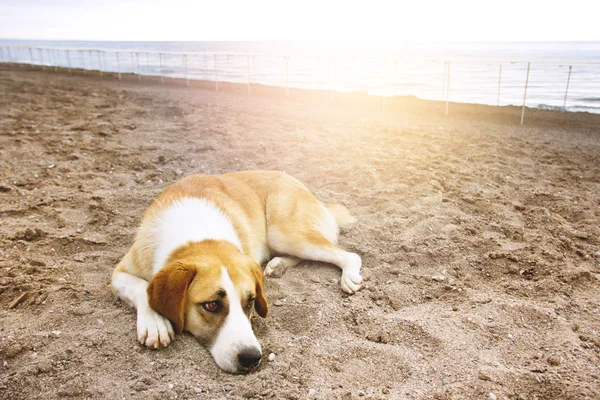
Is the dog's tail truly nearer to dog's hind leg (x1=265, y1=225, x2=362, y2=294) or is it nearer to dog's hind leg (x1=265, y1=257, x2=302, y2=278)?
dog's hind leg (x1=265, y1=225, x2=362, y2=294)

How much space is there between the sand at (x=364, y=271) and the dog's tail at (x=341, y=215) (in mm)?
212

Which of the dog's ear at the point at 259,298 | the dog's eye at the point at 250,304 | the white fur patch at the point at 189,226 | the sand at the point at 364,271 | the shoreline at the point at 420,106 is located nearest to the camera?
the sand at the point at 364,271

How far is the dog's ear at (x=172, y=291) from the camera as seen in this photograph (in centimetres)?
273

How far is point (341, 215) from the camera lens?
4984mm

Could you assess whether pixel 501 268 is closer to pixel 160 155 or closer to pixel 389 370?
pixel 389 370

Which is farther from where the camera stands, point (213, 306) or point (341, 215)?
point (341, 215)

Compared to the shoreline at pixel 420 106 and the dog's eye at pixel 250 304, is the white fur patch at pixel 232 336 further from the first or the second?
the shoreline at pixel 420 106

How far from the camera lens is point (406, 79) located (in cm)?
2714

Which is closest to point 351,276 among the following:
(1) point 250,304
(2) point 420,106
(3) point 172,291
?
(1) point 250,304

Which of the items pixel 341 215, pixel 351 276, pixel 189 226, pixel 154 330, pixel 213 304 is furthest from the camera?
pixel 341 215

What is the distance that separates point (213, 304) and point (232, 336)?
230 mm

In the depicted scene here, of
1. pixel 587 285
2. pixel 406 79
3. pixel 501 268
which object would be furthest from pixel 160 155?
pixel 406 79

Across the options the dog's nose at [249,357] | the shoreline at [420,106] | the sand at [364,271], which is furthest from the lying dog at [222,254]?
the shoreline at [420,106]

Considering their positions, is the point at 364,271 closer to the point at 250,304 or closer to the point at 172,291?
the point at 250,304
